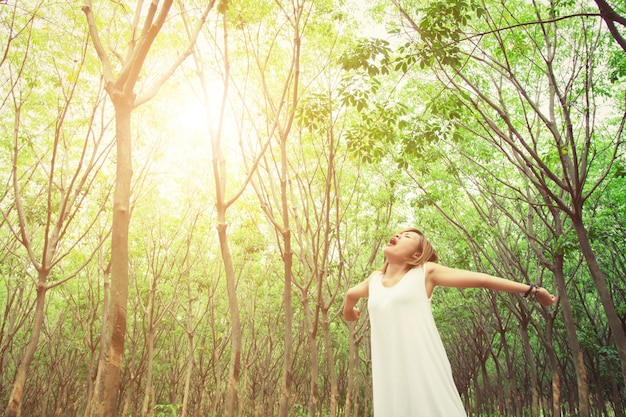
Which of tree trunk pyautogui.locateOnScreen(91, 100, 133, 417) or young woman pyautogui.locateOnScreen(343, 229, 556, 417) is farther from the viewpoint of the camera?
tree trunk pyautogui.locateOnScreen(91, 100, 133, 417)

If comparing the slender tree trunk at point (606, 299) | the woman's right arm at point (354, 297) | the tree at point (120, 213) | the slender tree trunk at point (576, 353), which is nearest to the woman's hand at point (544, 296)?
the woman's right arm at point (354, 297)

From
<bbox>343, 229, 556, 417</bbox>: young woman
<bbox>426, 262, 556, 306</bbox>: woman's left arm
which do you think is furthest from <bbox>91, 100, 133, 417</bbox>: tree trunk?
<bbox>426, 262, 556, 306</bbox>: woman's left arm

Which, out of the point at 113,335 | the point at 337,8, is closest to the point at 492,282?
the point at 113,335

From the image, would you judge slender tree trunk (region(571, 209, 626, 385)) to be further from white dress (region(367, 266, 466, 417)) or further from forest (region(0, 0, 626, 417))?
white dress (region(367, 266, 466, 417))

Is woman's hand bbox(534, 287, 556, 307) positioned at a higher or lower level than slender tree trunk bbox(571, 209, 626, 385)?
lower

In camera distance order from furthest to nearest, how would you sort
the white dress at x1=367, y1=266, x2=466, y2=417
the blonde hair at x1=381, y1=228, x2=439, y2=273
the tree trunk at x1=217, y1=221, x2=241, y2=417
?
1. the tree trunk at x1=217, y1=221, x2=241, y2=417
2. the blonde hair at x1=381, y1=228, x2=439, y2=273
3. the white dress at x1=367, y1=266, x2=466, y2=417

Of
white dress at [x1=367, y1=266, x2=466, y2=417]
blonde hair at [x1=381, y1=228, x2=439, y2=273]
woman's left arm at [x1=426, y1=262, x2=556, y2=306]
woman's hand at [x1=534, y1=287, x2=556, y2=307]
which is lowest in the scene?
white dress at [x1=367, y1=266, x2=466, y2=417]

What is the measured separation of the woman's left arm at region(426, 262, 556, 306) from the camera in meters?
2.10

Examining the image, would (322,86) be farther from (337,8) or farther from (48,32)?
(48,32)

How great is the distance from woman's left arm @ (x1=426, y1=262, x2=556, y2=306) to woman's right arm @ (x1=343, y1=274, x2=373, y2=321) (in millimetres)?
411

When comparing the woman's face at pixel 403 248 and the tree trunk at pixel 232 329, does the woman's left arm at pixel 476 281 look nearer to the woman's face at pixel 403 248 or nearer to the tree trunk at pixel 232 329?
the woman's face at pixel 403 248

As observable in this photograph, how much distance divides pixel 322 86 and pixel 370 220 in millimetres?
6552

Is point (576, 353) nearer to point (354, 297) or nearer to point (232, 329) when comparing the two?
point (232, 329)

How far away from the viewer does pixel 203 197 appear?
534 inches
